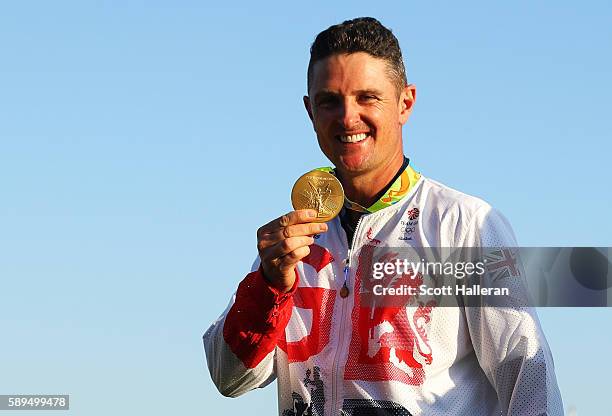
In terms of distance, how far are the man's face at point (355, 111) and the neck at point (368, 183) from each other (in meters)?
0.04

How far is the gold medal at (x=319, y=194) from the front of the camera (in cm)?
700

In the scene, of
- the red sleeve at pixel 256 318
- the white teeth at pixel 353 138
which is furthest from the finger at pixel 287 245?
the white teeth at pixel 353 138

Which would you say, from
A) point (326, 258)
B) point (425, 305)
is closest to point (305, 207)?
point (326, 258)

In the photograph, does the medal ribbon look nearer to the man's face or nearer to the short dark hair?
the man's face

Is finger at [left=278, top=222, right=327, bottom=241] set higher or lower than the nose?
lower

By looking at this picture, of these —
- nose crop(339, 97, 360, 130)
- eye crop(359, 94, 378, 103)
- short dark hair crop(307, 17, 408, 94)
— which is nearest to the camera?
nose crop(339, 97, 360, 130)

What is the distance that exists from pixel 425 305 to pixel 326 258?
0.72 meters

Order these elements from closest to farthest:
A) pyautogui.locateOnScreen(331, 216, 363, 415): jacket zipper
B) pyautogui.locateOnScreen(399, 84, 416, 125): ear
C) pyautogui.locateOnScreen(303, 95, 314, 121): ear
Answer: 1. pyautogui.locateOnScreen(331, 216, 363, 415): jacket zipper
2. pyautogui.locateOnScreen(399, 84, 416, 125): ear
3. pyautogui.locateOnScreen(303, 95, 314, 121): ear

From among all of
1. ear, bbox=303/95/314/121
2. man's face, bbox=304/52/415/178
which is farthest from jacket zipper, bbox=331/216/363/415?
ear, bbox=303/95/314/121

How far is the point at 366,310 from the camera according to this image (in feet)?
22.8

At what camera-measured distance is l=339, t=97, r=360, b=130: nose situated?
6.94 meters

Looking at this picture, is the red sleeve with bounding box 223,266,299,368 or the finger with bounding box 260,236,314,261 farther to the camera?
the red sleeve with bounding box 223,266,299,368

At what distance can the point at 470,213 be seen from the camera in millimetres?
6934

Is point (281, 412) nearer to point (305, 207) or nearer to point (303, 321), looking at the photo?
point (303, 321)
